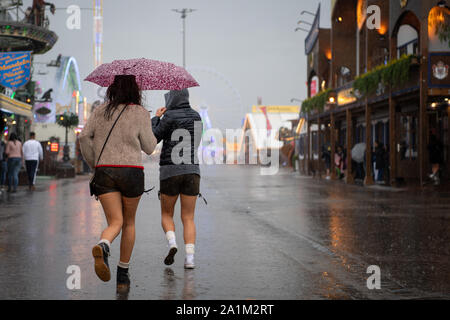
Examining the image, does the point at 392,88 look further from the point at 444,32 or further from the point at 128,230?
the point at 128,230

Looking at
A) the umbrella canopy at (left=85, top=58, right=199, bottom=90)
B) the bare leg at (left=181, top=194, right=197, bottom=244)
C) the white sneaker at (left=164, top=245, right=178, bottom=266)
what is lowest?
the white sneaker at (left=164, top=245, right=178, bottom=266)

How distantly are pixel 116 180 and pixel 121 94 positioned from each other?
76cm

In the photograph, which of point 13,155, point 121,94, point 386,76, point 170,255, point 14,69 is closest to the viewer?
point 121,94

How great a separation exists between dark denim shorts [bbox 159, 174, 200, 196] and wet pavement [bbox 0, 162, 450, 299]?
76 centimetres

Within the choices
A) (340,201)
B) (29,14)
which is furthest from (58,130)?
(340,201)

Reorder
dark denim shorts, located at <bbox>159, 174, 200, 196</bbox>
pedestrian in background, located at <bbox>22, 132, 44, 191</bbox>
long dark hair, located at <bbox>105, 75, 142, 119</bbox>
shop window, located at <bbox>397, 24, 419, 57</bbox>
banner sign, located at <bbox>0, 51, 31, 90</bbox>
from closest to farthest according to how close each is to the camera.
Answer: long dark hair, located at <bbox>105, 75, 142, 119</bbox> < dark denim shorts, located at <bbox>159, 174, 200, 196</bbox> < pedestrian in background, located at <bbox>22, 132, 44, 191</bbox> < banner sign, located at <bbox>0, 51, 31, 90</bbox> < shop window, located at <bbox>397, 24, 419, 57</bbox>

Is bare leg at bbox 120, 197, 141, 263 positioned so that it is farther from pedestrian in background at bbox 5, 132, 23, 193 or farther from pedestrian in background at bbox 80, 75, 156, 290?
pedestrian in background at bbox 5, 132, 23, 193

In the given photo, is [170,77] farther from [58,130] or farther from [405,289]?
[58,130]

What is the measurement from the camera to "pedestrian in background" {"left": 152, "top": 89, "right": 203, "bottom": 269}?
6.70 metres

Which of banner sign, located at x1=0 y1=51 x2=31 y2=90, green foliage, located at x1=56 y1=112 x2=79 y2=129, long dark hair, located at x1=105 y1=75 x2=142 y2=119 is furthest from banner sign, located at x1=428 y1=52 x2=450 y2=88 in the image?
green foliage, located at x1=56 y1=112 x2=79 y2=129

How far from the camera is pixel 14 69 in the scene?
25.1 metres

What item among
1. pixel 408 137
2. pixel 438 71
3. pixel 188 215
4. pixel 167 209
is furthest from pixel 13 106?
pixel 188 215

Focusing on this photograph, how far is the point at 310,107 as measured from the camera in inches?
1363
